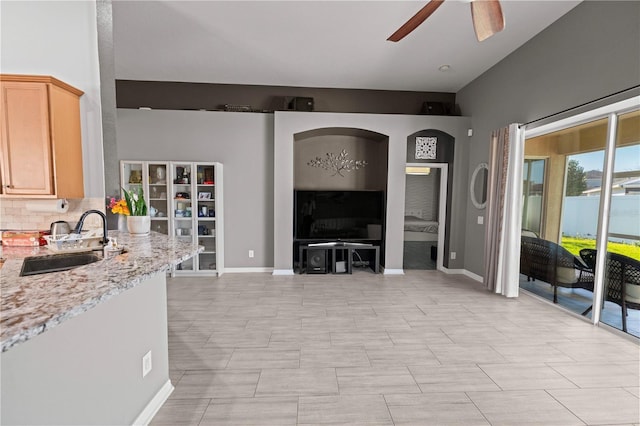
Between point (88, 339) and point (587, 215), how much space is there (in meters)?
4.42

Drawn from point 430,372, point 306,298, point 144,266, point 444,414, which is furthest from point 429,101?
point 144,266

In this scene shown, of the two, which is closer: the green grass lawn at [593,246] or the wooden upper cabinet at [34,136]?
the wooden upper cabinet at [34,136]

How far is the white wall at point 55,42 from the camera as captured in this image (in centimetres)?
216

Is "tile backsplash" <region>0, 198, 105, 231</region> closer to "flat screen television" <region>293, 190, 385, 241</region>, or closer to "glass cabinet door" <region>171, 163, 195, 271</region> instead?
"glass cabinet door" <region>171, 163, 195, 271</region>

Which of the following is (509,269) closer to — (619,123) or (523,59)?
(619,123)

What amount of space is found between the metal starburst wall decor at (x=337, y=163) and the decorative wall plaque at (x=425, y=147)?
101 centimetres

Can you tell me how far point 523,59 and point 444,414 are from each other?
13.8 ft

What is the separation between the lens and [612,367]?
229 centimetres

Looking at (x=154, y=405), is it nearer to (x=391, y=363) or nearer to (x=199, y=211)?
(x=391, y=363)

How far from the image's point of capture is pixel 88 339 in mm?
1293

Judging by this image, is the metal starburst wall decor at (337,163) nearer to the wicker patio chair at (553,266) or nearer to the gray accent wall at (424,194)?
the gray accent wall at (424,194)

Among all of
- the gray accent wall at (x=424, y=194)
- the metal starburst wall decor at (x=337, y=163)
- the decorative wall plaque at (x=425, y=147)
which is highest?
the decorative wall plaque at (x=425, y=147)

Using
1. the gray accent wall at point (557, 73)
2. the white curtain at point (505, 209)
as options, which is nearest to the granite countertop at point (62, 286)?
the white curtain at point (505, 209)

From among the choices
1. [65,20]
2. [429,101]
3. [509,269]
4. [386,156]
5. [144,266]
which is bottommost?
[509,269]
